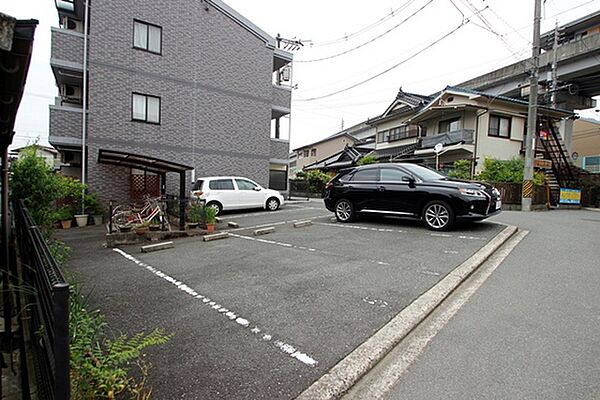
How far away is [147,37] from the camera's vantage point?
12.9 metres

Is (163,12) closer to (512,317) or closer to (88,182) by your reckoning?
(88,182)

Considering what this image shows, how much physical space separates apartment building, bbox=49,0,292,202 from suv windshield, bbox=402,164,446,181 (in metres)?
6.10

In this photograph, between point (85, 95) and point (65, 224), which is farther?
point (85, 95)

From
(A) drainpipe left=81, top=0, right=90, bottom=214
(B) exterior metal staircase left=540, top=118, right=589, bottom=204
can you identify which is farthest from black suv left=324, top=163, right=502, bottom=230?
(B) exterior metal staircase left=540, top=118, right=589, bottom=204

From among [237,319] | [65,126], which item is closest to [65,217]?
[65,126]

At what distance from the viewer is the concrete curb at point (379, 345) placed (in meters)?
2.13

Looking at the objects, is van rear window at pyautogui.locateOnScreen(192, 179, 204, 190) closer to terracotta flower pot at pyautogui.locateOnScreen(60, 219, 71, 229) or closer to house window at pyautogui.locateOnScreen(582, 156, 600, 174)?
terracotta flower pot at pyautogui.locateOnScreen(60, 219, 71, 229)

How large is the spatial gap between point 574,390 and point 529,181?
48.3ft

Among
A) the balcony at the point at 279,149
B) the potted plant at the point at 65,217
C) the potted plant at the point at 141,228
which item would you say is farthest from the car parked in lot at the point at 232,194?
the potted plant at the point at 65,217

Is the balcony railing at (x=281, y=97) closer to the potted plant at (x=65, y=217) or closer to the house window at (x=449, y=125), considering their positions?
the potted plant at (x=65, y=217)

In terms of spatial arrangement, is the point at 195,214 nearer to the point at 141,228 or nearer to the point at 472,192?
the point at 141,228

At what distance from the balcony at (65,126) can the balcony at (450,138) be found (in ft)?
63.6

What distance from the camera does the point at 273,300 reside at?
12.1 feet

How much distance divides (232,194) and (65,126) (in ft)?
20.3
